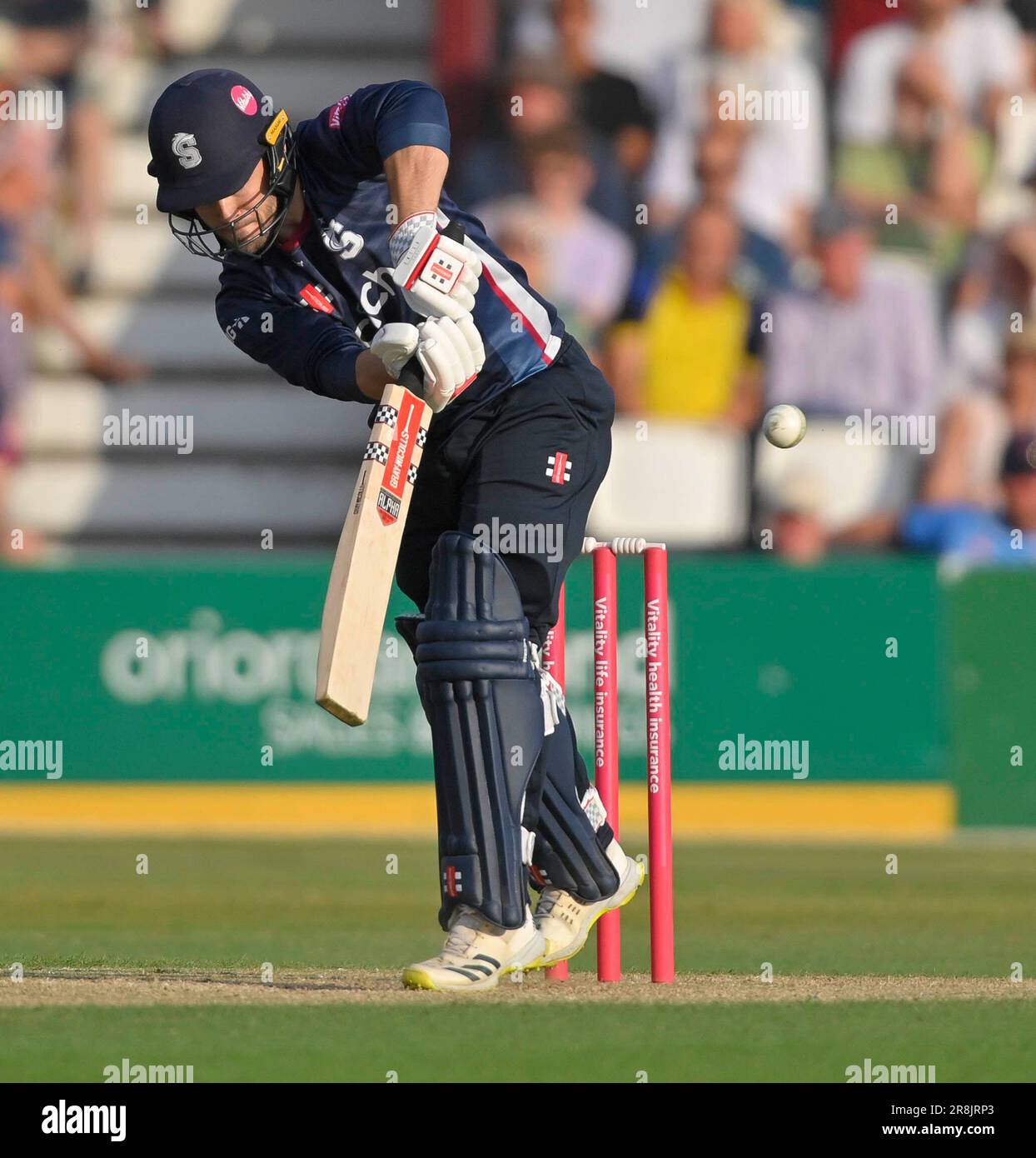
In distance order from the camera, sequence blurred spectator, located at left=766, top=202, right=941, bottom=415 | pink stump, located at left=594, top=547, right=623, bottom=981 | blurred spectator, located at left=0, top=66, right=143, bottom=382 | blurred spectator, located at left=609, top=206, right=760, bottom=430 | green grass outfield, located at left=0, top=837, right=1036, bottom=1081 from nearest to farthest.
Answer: green grass outfield, located at left=0, top=837, right=1036, bottom=1081 < pink stump, located at left=594, top=547, right=623, bottom=981 < blurred spectator, located at left=766, top=202, right=941, bottom=415 < blurred spectator, located at left=609, top=206, right=760, bottom=430 < blurred spectator, located at left=0, top=66, right=143, bottom=382

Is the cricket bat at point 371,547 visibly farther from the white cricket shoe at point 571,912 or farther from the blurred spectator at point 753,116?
the blurred spectator at point 753,116

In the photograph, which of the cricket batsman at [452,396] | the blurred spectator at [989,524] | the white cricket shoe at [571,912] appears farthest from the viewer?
the blurred spectator at [989,524]

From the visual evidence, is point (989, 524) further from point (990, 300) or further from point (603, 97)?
point (603, 97)

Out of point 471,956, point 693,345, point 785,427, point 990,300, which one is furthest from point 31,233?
point 471,956

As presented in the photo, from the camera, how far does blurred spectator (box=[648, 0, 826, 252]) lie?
1255 centimetres

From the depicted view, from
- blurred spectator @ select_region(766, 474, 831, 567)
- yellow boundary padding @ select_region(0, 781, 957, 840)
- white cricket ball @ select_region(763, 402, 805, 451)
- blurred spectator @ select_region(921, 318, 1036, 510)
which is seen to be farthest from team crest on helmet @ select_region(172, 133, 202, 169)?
blurred spectator @ select_region(921, 318, 1036, 510)

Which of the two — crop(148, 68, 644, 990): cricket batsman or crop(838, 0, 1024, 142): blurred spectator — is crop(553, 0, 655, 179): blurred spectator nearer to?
crop(838, 0, 1024, 142): blurred spectator

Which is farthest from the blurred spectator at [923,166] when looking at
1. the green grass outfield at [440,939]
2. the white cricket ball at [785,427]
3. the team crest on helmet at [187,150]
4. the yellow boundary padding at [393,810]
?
the team crest on helmet at [187,150]

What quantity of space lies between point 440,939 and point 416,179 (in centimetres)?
286

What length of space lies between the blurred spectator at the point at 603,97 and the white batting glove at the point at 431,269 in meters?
8.56

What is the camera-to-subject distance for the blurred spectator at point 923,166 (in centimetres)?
1264

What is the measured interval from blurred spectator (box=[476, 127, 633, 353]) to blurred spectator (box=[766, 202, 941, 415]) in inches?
38.1

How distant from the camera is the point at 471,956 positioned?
440cm
